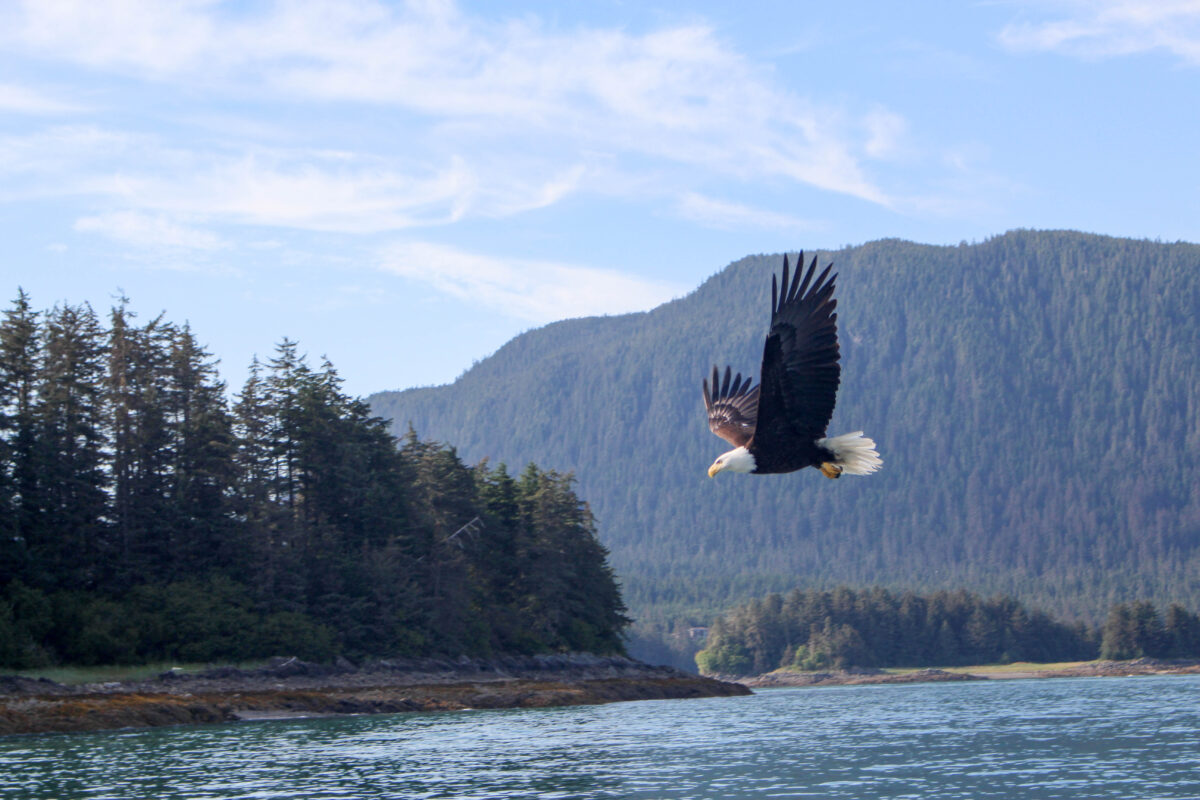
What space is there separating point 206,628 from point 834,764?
34583 mm

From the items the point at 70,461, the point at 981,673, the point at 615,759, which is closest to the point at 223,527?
the point at 70,461

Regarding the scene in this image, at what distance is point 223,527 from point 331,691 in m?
12.7

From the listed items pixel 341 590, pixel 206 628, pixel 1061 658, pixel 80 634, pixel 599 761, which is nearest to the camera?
pixel 599 761

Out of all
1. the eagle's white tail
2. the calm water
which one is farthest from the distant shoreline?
the eagle's white tail

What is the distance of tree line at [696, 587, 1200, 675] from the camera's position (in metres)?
183

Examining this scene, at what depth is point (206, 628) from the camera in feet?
201

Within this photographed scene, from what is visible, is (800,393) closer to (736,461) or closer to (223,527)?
(736,461)

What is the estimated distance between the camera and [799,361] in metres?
18.2

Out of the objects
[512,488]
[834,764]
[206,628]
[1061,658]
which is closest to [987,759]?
[834,764]

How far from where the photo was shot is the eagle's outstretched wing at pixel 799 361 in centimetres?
1802

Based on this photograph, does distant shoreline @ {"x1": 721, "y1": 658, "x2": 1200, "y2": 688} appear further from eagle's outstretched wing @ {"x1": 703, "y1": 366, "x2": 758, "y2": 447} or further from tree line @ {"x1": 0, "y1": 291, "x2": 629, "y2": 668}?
eagle's outstretched wing @ {"x1": 703, "y1": 366, "x2": 758, "y2": 447}

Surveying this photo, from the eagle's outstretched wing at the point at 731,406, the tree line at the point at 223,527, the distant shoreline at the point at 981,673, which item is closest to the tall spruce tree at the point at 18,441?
the tree line at the point at 223,527

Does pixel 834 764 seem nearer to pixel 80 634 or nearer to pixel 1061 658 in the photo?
pixel 80 634

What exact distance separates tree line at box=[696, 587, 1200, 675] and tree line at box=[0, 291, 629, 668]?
92410 millimetres
